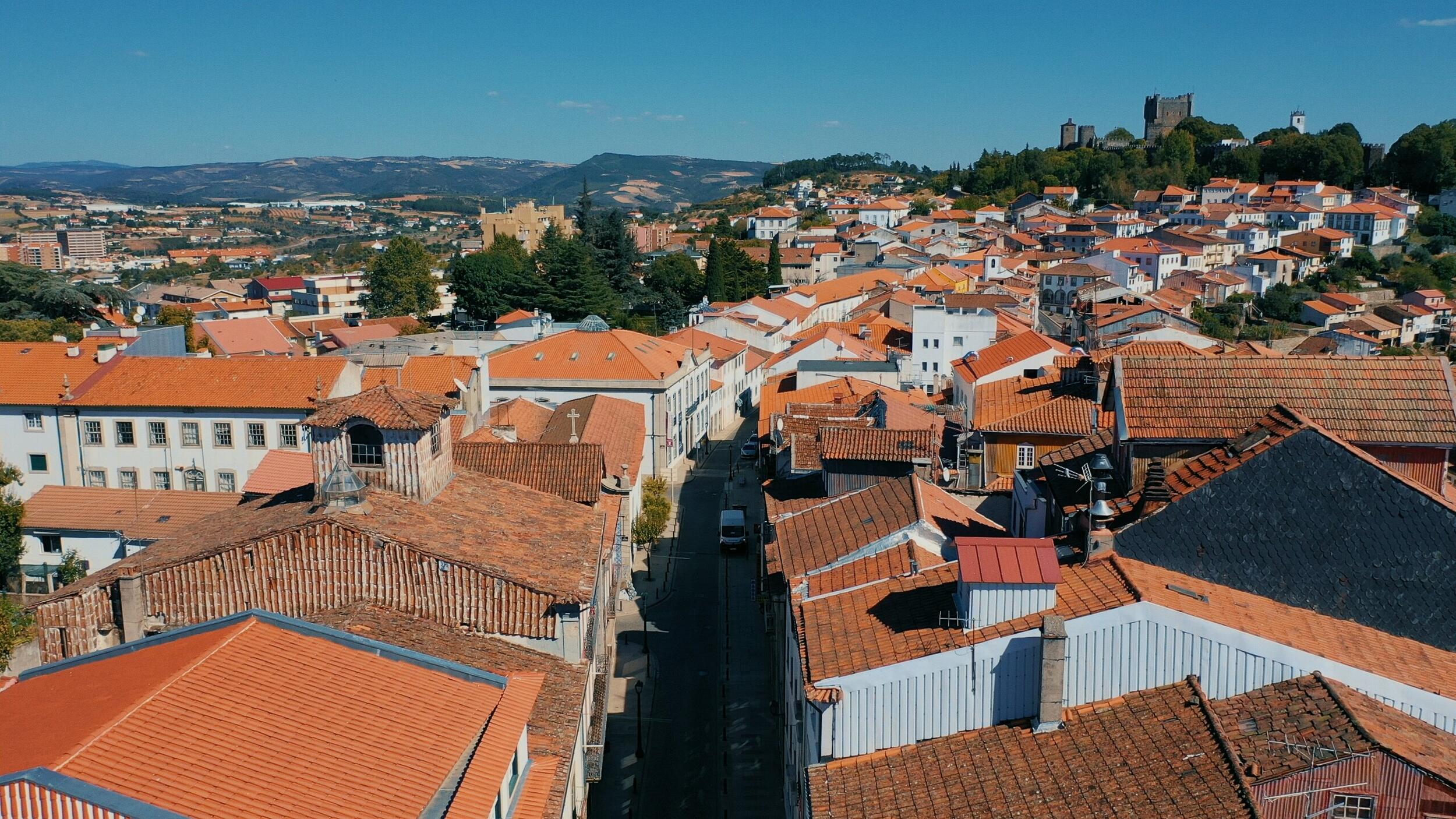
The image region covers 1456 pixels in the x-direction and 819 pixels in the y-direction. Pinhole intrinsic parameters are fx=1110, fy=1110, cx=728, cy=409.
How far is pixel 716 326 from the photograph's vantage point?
71.9 m

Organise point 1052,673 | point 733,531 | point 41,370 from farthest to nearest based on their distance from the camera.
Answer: point 41,370, point 733,531, point 1052,673

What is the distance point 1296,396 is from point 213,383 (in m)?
37.7

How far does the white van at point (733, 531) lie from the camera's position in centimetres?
3828

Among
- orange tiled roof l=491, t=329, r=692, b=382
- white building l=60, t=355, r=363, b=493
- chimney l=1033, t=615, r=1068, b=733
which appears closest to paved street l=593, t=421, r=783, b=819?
chimney l=1033, t=615, r=1068, b=733

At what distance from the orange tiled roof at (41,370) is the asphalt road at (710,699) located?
24.8 metres

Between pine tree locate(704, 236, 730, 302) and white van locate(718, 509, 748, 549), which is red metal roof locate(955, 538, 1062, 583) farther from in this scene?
pine tree locate(704, 236, 730, 302)

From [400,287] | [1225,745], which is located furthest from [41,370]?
[400,287]

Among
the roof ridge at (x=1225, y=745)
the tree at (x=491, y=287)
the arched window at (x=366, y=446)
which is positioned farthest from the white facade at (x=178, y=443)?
the tree at (x=491, y=287)

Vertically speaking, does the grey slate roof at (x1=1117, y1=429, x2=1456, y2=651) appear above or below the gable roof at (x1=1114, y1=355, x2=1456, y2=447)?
below

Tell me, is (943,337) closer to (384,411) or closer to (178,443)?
(178,443)

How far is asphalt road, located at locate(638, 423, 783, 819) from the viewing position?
2242cm

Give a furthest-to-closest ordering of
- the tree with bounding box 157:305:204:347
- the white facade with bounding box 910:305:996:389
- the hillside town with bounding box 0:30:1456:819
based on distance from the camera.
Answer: the tree with bounding box 157:305:204:347
the white facade with bounding box 910:305:996:389
the hillside town with bounding box 0:30:1456:819

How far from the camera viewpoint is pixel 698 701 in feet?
88.2

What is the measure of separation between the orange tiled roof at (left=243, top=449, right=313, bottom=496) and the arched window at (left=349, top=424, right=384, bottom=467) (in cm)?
1218
